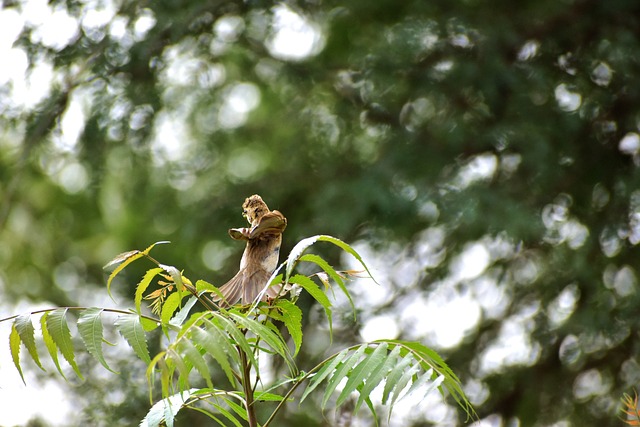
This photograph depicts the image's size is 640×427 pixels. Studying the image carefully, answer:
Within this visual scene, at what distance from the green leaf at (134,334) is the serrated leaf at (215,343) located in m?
0.09

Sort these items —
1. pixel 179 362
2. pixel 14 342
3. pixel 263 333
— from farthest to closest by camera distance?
pixel 14 342
pixel 263 333
pixel 179 362

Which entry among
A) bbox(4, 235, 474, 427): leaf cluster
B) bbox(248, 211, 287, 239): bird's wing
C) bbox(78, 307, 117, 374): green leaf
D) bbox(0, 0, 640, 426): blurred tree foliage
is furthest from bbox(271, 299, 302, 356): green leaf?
bbox(0, 0, 640, 426): blurred tree foliage

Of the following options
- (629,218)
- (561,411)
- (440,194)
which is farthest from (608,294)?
(440,194)

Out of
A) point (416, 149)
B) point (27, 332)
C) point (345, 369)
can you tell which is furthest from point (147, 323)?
point (416, 149)

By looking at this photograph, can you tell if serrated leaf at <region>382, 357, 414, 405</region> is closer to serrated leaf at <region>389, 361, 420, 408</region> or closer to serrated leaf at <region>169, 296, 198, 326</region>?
serrated leaf at <region>389, 361, 420, 408</region>

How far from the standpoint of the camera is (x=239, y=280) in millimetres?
1279

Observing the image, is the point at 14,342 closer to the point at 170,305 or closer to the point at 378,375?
the point at 170,305

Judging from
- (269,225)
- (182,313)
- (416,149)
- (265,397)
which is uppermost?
(269,225)

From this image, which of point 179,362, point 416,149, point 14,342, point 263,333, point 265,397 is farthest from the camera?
point 416,149

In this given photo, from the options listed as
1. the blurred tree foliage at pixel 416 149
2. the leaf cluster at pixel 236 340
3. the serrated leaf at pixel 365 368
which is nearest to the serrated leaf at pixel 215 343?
the leaf cluster at pixel 236 340

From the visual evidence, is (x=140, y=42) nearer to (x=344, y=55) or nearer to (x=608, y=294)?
(x=344, y=55)

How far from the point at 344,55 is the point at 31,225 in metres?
2.32

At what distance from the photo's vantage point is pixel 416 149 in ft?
13.6

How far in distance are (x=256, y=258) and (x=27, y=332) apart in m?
0.32
